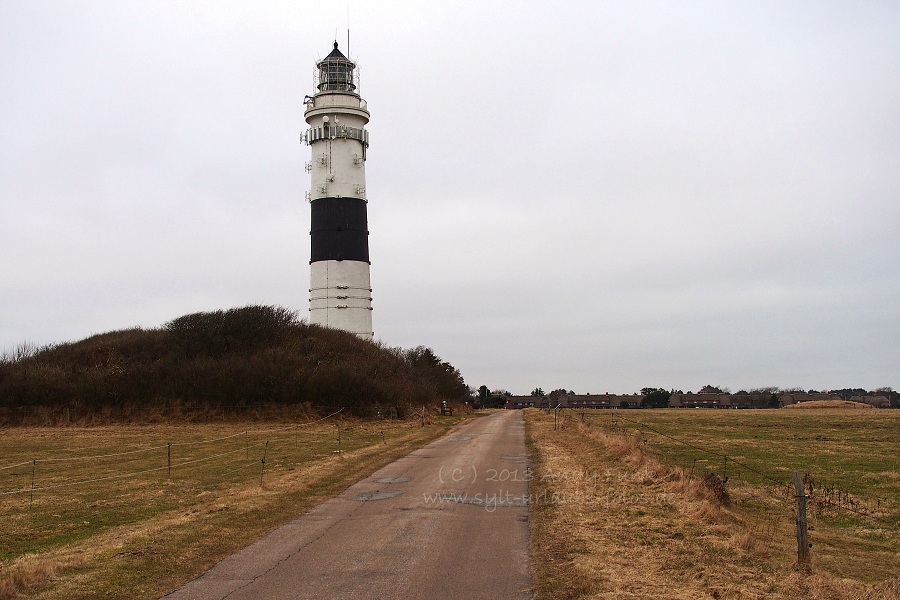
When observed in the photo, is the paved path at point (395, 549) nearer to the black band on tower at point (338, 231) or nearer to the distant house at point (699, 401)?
the black band on tower at point (338, 231)

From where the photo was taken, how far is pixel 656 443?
118ft

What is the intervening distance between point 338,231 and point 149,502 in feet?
145

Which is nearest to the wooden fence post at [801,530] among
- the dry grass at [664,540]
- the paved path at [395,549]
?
the dry grass at [664,540]

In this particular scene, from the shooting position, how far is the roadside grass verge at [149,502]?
10.9 m

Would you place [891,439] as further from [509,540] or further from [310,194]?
[310,194]

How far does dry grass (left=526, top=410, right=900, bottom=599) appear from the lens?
992 centimetres

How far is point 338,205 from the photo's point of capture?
61844 millimetres

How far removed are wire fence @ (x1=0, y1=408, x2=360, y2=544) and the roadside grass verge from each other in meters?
0.04

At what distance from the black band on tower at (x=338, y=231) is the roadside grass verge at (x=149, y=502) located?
2512cm

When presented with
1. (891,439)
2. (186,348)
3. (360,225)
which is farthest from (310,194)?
(891,439)

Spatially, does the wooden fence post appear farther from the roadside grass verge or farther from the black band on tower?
the black band on tower

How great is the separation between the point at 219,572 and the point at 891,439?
40.1 metres

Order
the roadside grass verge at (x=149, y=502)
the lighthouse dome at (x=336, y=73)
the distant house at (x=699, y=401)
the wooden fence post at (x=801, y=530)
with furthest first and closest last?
1. the distant house at (x=699, y=401)
2. the lighthouse dome at (x=336, y=73)
3. the wooden fence post at (x=801, y=530)
4. the roadside grass verge at (x=149, y=502)

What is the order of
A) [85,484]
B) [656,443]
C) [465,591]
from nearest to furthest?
[465,591]
[85,484]
[656,443]
